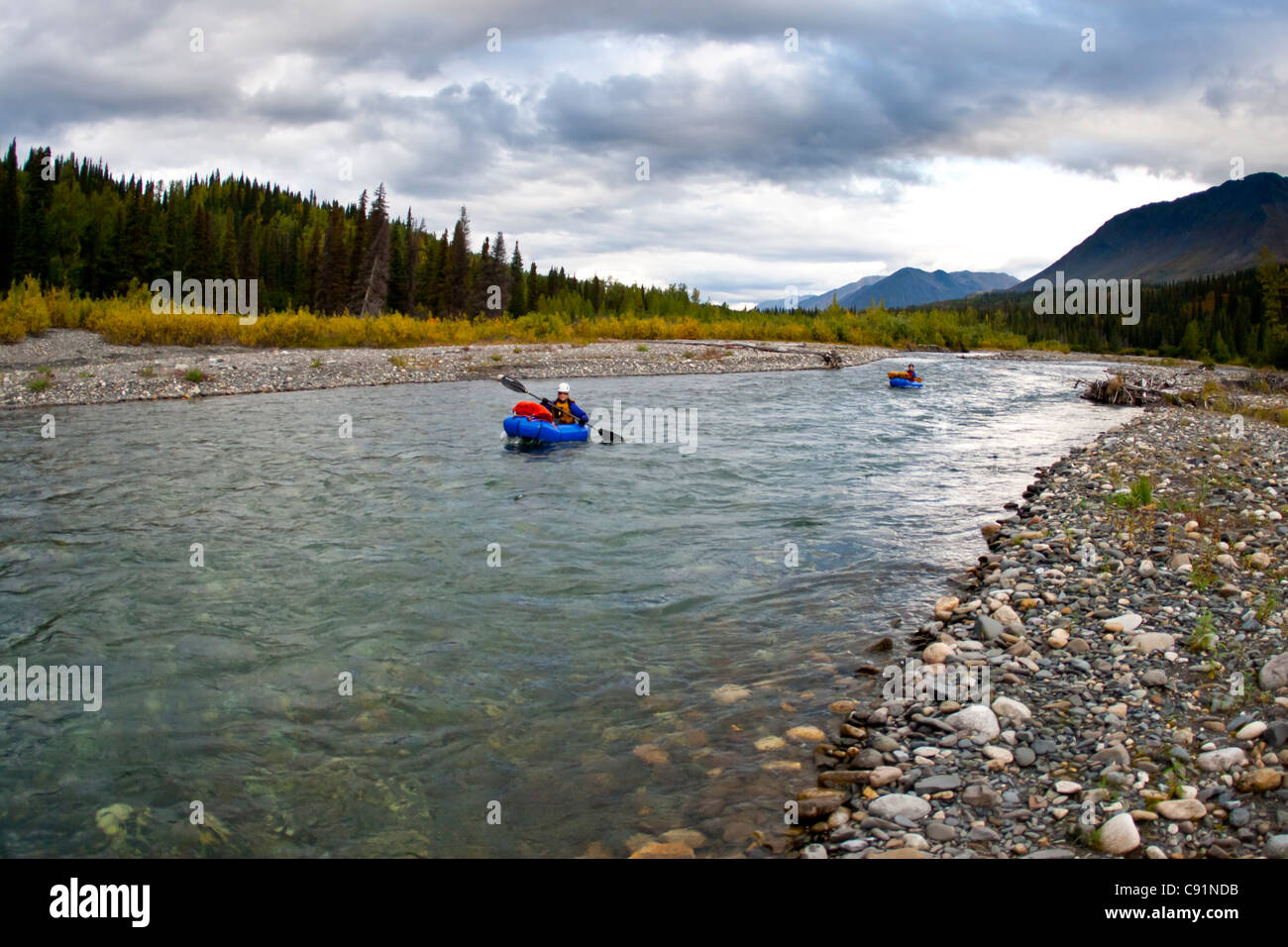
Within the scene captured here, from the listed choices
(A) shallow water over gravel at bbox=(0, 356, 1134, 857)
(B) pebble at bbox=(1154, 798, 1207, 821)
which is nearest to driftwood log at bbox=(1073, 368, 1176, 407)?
(A) shallow water over gravel at bbox=(0, 356, 1134, 857)

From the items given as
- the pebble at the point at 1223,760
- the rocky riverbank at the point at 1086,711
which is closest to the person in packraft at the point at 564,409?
the rocky riverbank at the point at 1086,711

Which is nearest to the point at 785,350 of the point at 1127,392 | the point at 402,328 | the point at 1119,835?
the point at 1127,392

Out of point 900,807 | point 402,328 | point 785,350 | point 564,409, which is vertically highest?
point 402,328

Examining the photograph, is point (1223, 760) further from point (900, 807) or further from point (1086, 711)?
point (900, 807)

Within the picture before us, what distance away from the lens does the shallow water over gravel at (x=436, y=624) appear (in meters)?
5.16

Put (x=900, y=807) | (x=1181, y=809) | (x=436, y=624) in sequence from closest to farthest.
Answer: (x=1181, y=809) → (x=900, y=807) → (x=436, y=624)

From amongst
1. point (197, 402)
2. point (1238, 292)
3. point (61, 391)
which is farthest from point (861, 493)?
point (1238, 292)

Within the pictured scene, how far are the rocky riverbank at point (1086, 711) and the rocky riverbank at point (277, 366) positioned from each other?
2481 centimetres

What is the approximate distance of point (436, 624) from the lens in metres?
8.25

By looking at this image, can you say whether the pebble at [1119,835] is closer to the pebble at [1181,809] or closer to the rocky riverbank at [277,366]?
the pebble at [1181,809]

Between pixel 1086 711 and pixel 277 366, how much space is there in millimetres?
30070
